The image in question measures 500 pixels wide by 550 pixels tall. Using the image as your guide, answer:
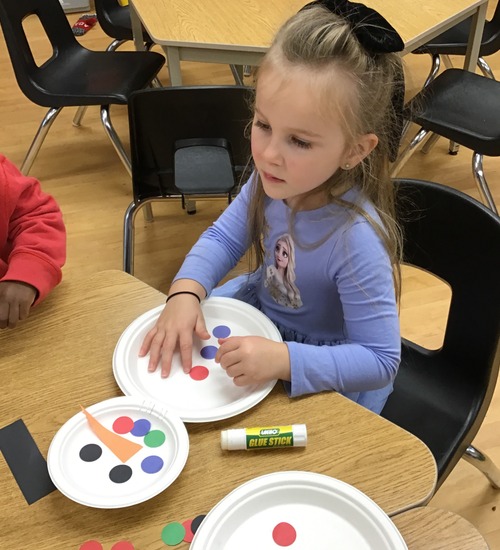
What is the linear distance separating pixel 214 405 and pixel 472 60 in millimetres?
1982

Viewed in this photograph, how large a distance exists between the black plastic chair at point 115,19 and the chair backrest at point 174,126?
3.63 feet

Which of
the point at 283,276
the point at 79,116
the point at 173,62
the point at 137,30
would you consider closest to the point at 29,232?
the point at 283,276

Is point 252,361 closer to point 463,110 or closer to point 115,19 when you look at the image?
point 463,110

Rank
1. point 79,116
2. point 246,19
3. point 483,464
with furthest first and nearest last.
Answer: point 79,116 → point 246,19 → point 483,464

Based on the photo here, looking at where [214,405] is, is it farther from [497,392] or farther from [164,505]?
[497,392]

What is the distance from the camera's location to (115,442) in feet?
2.36

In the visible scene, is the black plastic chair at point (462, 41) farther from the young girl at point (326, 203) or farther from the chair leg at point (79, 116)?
the young girl at point (326, 203)

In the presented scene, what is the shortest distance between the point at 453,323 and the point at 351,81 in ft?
1.67

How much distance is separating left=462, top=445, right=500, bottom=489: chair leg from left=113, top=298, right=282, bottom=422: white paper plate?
64cm

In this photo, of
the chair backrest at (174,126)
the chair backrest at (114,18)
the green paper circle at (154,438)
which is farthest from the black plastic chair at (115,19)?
the green paper circle at (154,438)

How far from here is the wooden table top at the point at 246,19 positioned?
5.72 feet

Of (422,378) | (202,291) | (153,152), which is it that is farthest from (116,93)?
(422,378)

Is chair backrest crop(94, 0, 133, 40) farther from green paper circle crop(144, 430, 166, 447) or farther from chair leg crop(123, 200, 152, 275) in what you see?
green paper circle crop(144, 430, 166, 447)

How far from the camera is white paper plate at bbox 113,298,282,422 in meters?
0.76
